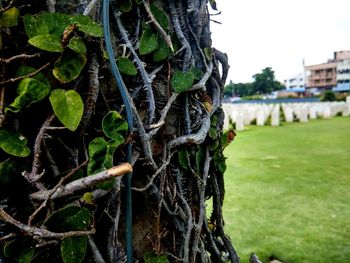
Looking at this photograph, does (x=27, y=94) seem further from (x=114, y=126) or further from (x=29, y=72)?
(x=114, y=126)

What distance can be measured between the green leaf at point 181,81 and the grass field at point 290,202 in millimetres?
1617

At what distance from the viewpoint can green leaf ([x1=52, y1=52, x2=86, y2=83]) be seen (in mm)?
764

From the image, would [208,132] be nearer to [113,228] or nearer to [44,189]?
[113,228]

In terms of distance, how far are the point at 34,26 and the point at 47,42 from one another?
59 mm

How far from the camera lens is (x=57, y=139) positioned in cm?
81

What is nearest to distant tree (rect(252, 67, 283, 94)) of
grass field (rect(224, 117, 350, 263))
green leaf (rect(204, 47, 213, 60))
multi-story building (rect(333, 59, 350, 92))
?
multi-story building (rect(333, 59, 350, 92))

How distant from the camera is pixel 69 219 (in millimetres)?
735

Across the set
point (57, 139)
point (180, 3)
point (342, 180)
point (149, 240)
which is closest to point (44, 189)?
point (57, 139)

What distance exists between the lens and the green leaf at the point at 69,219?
72 centimetres

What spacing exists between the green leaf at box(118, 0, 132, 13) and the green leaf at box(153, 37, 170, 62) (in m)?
0.12

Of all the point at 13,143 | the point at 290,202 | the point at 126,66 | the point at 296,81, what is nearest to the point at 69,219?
the point at 13,143

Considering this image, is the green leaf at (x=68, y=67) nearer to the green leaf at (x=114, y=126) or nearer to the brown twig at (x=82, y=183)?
the green leaf at (x=114, y=126)

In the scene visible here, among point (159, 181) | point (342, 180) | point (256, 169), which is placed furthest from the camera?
point (256, 169)

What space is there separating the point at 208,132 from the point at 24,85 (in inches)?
23.6
